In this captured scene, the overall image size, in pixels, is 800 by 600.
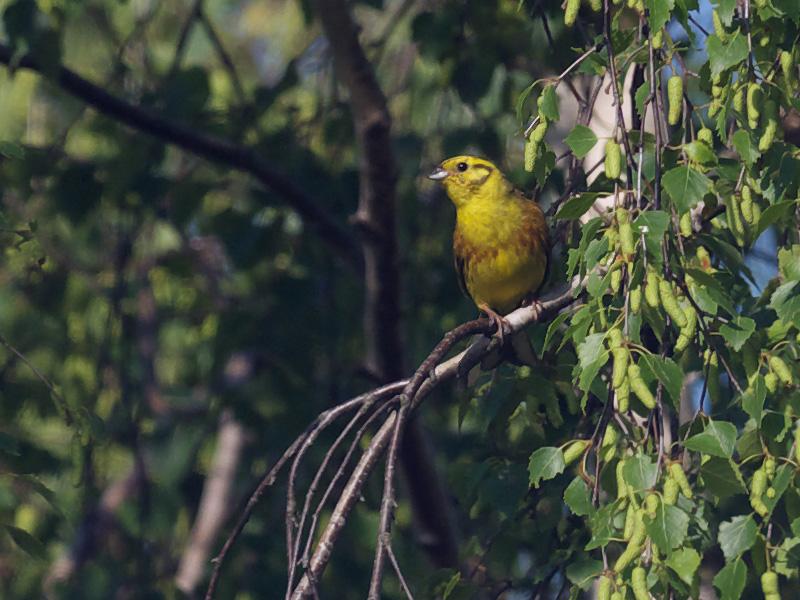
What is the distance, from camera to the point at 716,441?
8.05 ft

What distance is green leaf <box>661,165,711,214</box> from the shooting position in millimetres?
2467

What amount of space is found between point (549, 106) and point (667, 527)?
0.80 meters

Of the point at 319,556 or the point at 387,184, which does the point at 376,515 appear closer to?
the point at 387,184

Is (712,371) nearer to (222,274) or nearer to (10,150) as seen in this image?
(10,150)

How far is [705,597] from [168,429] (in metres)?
3.47

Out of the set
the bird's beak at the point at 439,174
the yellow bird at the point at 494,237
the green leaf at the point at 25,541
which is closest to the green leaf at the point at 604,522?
the green leaf at the point at 25,541

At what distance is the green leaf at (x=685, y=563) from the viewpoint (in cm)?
234

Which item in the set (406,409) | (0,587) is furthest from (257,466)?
(406,409)

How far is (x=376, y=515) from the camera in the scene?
5.97m

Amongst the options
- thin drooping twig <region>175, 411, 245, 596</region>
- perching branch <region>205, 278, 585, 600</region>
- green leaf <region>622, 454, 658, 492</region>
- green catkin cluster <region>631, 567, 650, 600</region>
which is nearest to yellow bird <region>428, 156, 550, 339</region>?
perching branch <region>205, 278, 585, 600</region>

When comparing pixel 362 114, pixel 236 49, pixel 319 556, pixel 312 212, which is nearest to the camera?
pixel 319 556

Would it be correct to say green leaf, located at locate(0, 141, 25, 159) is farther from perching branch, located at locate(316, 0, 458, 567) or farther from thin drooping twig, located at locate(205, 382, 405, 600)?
perching branch, located at locate(316, 0, 458, 567)

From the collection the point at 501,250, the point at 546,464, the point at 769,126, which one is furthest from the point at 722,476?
the point at 501,250

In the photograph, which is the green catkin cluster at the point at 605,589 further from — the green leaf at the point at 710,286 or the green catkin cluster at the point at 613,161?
the green catkin cluster at the point at 613,161
